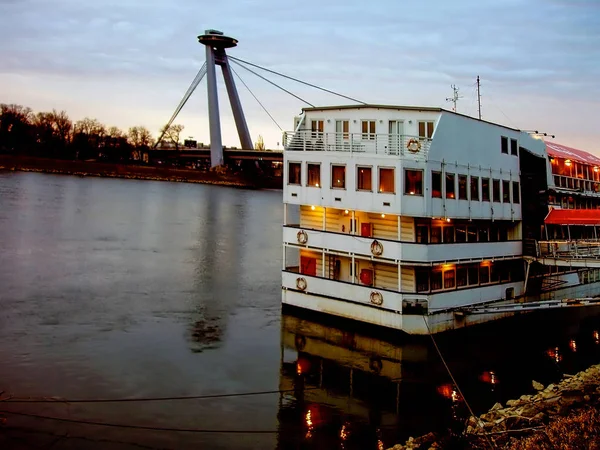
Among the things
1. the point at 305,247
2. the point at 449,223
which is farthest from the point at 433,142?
the point at 305,247

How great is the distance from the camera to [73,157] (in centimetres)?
10506

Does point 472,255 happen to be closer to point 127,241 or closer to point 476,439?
point 476,439

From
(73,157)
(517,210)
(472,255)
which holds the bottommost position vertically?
(472,255)

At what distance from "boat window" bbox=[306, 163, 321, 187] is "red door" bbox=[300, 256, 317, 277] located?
10.7 feet

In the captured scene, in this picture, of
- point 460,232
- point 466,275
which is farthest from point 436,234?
point 466,275

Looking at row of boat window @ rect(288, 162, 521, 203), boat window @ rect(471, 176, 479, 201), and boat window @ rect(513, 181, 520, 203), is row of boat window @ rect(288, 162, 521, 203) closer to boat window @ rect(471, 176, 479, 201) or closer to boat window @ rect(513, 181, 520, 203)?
boat window @ rect(471, 176, 479, 201)

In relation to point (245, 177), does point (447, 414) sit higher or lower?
lower

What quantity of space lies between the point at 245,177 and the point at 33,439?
103 m

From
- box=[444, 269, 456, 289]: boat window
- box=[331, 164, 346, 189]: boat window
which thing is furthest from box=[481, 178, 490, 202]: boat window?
box=[331, 164, 346, 189]: boat window

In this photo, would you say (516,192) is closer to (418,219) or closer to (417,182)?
(418,219)

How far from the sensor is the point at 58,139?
10812cm

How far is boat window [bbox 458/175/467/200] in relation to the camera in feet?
71.2

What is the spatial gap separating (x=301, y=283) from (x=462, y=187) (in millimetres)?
7223

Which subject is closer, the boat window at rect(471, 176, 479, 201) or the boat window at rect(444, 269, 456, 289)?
the boat window at rect(444, 269, 456, 289)
